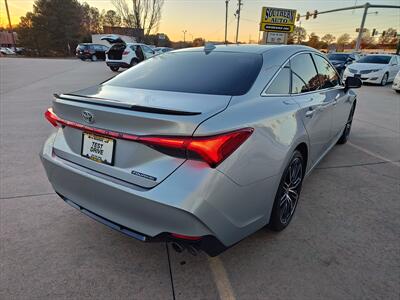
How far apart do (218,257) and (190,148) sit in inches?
46.8

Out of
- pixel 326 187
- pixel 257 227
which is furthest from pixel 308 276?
pixel 326 187

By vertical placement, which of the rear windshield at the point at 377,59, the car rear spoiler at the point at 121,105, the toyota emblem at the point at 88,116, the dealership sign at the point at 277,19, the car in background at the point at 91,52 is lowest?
the car in background at the point at 91,52


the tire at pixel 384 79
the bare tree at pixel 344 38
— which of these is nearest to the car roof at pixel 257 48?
the tire at pixel 384 79

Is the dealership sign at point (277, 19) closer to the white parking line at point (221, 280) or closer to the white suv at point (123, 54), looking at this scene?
the white suv at point (123, 54)

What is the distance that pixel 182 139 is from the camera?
5.20ft

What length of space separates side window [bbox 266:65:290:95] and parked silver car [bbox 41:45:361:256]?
0.5 inches

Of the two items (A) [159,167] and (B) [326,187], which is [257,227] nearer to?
(A) [159,167]

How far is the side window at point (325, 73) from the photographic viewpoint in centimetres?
341

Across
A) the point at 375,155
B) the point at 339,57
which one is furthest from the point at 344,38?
the point at 375,155

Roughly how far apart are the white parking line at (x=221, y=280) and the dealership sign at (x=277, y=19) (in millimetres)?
16579

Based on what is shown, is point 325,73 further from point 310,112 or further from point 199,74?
point 199,74

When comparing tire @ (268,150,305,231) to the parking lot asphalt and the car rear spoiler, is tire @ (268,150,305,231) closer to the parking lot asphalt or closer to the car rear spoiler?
the parking lot asphalt

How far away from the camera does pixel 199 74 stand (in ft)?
8.05

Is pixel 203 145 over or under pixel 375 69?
over
